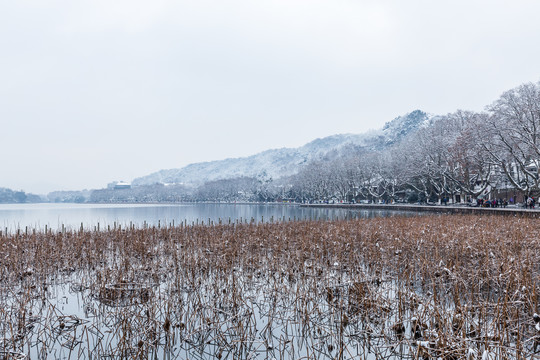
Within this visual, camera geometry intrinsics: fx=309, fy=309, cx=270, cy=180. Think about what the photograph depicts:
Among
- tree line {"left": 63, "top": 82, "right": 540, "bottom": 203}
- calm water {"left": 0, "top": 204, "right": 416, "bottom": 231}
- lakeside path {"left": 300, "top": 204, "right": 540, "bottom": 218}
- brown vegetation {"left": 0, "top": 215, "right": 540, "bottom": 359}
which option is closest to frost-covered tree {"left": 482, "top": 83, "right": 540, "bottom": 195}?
tree line {"left": 63, "top": 82, "right": 540, "bottom": 203}

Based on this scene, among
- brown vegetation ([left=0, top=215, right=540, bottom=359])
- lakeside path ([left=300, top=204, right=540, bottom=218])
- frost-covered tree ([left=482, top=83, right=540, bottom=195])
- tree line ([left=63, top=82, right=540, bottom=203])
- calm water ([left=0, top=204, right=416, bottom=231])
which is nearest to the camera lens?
brown vegetation ([left=0, top=215, right=540, bottom=359])

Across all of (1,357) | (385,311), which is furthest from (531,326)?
(1,357)

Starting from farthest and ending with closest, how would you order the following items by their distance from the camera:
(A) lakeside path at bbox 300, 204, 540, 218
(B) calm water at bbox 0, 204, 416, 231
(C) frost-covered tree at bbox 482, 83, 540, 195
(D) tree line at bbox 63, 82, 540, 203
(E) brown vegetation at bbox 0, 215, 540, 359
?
(B) calm water at bbox 0, 204, 416, 231, (D) tree line at bbox 63, 82, 540, 203, (C) frost-covered tree at bbox 482, 83, 540, 195, (A) lakeside path at bbox 300, 204, 540, 218, (E) brown vegetation at bbox 0, 215, 540, 359

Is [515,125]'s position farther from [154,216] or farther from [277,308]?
[154,216]

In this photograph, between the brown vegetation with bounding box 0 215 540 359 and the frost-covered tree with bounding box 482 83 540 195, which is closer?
the brown vegetation with bounding box 0 215 540 359

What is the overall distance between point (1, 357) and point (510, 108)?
38.8 meters

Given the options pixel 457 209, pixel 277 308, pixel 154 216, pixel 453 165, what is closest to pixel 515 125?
pixel 457 209

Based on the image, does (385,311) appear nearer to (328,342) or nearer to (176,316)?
(328,342)

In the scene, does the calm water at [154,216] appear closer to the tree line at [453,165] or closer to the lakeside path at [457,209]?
the lakeside path at [457,209]

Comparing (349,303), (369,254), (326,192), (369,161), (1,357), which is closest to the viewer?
(1,357)

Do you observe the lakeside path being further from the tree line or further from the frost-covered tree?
the frost-covered tree

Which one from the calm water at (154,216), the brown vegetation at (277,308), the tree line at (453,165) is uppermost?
the tree line at (453,165)

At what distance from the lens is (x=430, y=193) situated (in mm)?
55406

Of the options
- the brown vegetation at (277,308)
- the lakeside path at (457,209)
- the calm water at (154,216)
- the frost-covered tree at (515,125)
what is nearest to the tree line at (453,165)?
the frost-covered tree at (515,125)
